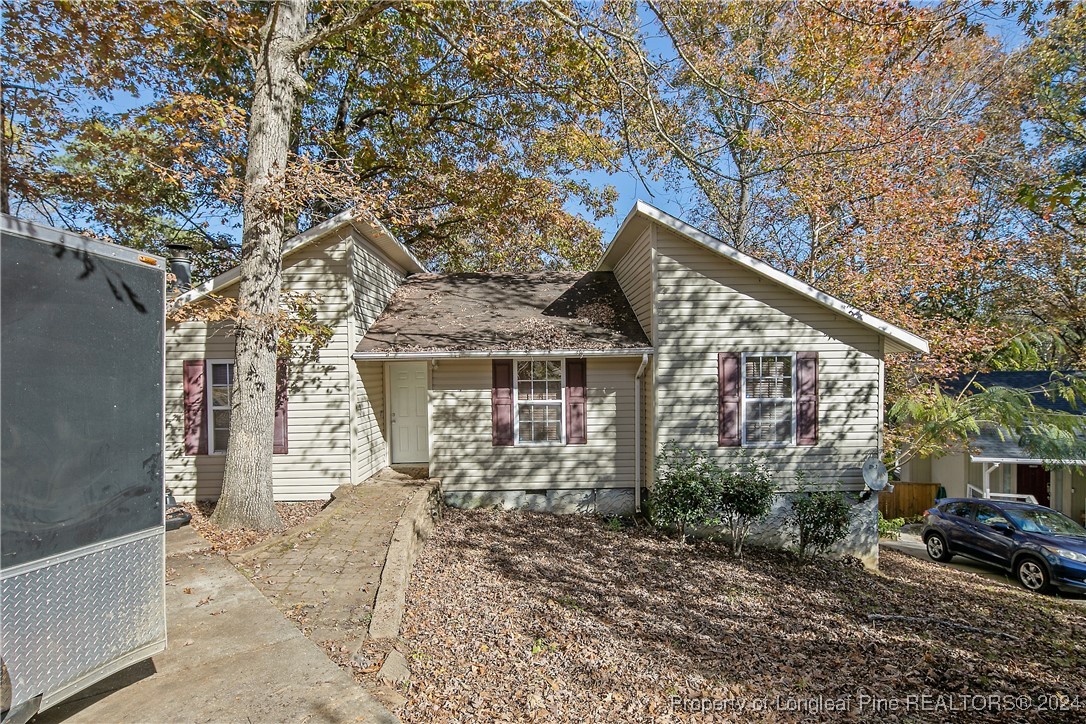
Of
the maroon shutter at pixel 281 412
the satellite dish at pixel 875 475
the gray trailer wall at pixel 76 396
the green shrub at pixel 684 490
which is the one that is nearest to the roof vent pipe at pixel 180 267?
the maroon shutter at pixel 281 412

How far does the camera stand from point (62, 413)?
8.63 ft

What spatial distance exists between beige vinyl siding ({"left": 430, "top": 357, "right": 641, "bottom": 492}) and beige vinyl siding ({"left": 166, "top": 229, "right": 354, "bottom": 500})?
166 cm

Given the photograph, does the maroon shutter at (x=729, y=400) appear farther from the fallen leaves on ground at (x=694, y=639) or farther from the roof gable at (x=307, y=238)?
the roof gable at (x=307, y=238)

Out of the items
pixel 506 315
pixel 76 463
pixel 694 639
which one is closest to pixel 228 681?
pixel 76 463

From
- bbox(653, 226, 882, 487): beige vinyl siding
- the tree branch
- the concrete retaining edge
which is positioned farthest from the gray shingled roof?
the tree branch

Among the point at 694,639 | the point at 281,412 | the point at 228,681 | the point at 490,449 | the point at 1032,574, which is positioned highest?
the point at 281,412

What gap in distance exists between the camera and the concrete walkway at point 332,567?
407cm

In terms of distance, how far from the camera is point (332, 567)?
17.2 feet

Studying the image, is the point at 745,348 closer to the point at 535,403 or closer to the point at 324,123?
the point at 535,403

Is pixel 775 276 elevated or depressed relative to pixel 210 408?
elevated

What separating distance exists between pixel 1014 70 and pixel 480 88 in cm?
1717

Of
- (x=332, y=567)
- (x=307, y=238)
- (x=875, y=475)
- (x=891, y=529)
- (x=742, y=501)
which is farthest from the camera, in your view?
(x=891, y=529)

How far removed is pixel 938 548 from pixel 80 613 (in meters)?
14.8

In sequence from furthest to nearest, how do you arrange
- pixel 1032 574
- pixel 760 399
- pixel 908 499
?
1. pixel 908 499
2. pixel 1032 574
3. pixel 760 399
